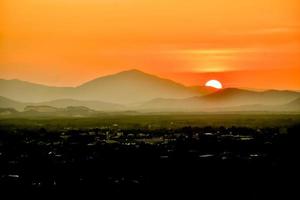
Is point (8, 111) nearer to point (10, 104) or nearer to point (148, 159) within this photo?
point (10, 104)

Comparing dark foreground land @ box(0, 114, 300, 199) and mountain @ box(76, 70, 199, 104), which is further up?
mountain @ box(76, 70, 199, 104)

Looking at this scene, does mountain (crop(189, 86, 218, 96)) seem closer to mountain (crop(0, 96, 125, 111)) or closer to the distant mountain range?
the distant mountain range

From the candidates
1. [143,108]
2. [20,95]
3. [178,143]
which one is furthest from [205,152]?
[20,95]

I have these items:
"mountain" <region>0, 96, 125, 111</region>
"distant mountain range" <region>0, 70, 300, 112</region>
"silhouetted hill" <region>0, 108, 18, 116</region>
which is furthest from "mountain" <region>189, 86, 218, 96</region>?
"silhouetted hill" <region>0, 108, 18, 116</region>

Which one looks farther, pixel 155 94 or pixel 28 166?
pixel 155 94

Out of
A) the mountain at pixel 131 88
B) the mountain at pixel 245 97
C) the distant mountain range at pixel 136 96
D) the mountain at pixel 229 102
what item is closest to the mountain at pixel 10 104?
the distant mountain range at pixel 136 96

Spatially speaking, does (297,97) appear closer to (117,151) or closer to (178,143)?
(178,143)

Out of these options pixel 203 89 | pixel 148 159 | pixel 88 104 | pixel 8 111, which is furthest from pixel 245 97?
pixel 8 111
